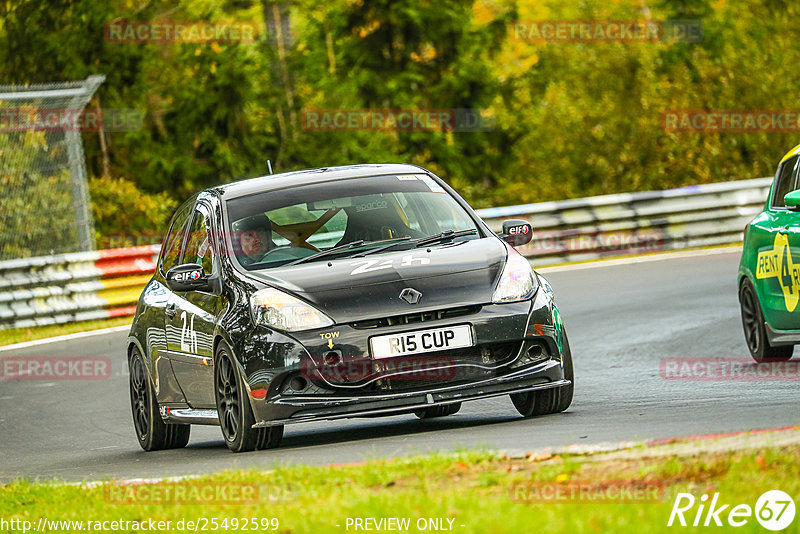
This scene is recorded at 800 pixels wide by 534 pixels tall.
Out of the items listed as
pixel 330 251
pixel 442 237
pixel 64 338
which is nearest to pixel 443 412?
pixel 442 237

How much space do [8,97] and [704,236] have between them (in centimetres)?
1028

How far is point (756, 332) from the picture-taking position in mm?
11258

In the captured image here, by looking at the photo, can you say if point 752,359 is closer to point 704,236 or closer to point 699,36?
point 704,236

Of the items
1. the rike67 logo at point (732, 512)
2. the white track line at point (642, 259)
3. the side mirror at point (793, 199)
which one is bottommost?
the white track line at point (642, 259)

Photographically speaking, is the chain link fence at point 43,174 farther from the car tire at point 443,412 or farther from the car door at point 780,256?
the car door at point 780,256

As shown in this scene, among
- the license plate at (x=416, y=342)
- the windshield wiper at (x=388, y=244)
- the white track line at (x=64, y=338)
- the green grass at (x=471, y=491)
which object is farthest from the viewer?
the white track line at (x=64, y=338)

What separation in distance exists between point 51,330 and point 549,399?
11146mm

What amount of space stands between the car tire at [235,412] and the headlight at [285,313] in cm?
35

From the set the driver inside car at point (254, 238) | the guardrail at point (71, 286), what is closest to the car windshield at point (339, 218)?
the driver inside car at point (254, 238)

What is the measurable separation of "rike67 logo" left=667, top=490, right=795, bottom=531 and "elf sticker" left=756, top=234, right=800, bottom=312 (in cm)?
517

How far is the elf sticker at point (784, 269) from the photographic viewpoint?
10.3m

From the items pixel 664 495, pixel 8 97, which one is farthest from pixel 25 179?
pixel 664 495

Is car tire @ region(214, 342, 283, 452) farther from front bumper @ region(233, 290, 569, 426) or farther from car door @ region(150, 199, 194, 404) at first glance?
car door @ region(150, 199, 194, 404)

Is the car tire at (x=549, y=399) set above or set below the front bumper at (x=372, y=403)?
below
